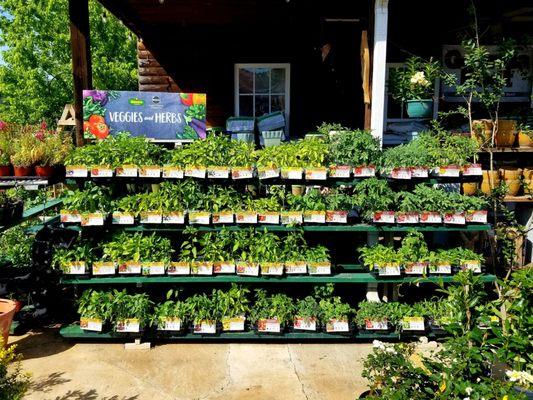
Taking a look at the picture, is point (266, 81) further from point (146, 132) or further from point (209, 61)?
point (146, 132)

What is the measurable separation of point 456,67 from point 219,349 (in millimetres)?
7184

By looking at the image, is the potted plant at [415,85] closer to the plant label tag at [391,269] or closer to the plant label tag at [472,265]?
the plant label tag at [472,265]

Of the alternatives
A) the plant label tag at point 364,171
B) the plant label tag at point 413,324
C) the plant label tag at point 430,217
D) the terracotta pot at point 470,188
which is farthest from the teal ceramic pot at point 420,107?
the plant label tag at point 413,324

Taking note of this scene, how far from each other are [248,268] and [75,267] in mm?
1801

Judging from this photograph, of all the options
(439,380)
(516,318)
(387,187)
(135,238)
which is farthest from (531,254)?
(135,238)

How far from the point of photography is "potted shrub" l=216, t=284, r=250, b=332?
193 inches

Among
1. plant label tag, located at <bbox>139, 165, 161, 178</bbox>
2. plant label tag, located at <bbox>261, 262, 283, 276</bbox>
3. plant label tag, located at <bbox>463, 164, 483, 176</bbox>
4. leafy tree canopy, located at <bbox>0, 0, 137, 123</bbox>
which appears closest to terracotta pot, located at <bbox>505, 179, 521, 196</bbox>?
plant label tag, located at <bbox>463, 164, 483, 176</bbox>

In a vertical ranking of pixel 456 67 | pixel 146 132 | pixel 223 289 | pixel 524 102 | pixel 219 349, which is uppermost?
pixel 456 67

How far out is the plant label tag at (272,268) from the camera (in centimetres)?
492

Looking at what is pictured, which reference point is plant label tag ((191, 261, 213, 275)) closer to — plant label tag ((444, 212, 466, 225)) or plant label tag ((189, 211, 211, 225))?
plant label tag ((189, 211, 211, 225))

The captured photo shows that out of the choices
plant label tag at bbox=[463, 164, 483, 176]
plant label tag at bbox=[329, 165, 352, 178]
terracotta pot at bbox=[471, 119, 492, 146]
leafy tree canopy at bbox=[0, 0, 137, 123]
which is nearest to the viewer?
plant label tag at bbox=[329, 165, 352, 178]

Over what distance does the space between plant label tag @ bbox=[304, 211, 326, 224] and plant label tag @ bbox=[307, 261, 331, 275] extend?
436mm

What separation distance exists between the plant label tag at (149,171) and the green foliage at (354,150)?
186cm

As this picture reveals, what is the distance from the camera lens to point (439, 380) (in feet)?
9.35
